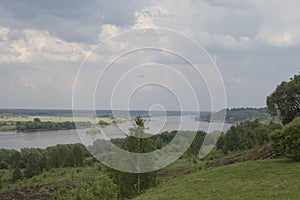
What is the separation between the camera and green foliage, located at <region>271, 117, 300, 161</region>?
64.5 feet

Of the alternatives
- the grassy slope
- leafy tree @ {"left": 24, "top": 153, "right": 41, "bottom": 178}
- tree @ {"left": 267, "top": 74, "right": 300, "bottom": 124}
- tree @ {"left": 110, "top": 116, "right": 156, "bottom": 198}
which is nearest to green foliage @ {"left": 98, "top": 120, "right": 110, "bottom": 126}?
the grassy slope

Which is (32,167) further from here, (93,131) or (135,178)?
(93,131)

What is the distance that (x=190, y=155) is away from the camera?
57.3 metres

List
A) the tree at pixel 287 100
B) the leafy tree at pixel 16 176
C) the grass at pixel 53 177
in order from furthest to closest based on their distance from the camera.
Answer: the leafy tree at pixel 16 176 < the grass at pixel 53 177 < the tree at pixel 287 100

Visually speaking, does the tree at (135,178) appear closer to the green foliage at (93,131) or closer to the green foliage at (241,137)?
the green foliage at (93,131)

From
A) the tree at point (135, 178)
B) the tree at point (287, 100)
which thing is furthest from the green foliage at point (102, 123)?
the tree at point (287, 100)

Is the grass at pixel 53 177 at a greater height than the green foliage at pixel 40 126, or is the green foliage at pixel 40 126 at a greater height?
the green foliage at pixel 40 126

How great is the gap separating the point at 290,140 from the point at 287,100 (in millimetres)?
12152

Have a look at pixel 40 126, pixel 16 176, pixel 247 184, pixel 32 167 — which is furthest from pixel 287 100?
pixel 40 126

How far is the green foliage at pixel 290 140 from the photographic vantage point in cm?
1965

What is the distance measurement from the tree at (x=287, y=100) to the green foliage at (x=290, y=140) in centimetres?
1065

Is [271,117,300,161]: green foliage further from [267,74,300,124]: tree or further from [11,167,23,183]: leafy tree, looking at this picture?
[11,167,23,183]: leafy tree

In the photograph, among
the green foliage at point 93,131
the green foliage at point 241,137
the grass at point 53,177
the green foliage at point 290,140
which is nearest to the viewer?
the green foliage at point 93,131

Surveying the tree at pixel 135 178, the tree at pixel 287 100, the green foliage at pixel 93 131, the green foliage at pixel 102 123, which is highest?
the tree at pixel 287 100
